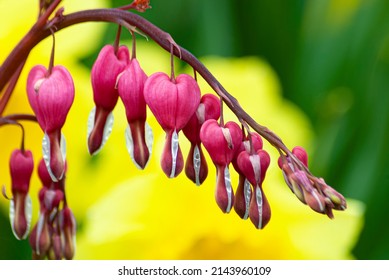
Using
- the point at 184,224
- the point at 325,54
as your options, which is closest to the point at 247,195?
the point at 184,224

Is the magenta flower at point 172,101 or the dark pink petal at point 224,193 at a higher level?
the magenta flower at point 172,101

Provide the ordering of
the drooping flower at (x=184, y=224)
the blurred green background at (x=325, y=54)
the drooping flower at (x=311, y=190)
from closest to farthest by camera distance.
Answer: the drooping flower at (x=311, y=190) → the drooping flower at (x=184, y=224) → the blurred green background at (x=325, y=54)

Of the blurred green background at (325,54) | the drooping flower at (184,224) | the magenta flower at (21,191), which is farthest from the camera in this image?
the blurred green background at (325,54)

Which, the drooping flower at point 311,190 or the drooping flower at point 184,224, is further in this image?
the drooping flower at point 184,224

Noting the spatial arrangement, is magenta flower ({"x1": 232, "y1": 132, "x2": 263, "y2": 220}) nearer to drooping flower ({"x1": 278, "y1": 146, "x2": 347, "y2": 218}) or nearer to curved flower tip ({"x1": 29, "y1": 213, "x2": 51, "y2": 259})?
drooping flower ({"x1": 278, "y1": 146, "x2": 347, "y2": 218})

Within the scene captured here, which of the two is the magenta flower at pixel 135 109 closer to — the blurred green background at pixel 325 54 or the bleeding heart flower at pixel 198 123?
the bleeding heart flower at pixel 198 123

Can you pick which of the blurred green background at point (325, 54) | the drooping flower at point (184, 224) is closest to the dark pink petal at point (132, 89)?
the drooping flower at point (184, 224)

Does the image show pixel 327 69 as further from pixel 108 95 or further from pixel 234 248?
pixel 108 95
